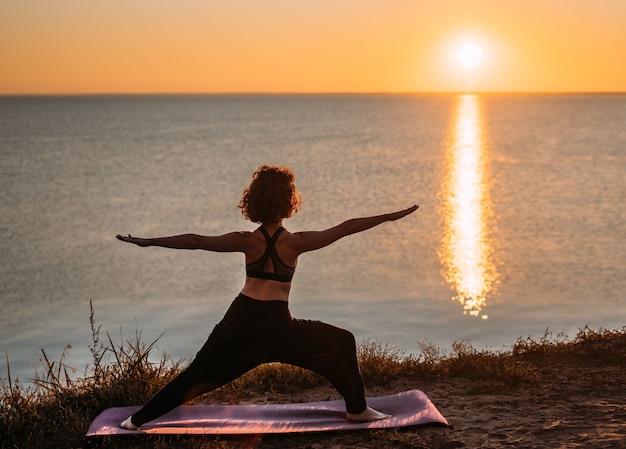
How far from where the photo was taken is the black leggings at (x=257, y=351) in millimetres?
6566

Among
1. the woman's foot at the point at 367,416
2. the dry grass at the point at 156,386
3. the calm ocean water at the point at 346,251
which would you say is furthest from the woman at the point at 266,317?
the calm ocean water at the point at 346,251

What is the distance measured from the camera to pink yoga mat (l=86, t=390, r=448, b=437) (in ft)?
22.2

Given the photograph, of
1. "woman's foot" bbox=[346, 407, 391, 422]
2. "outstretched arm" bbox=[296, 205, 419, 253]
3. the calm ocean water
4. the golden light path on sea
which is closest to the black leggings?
"woman's foot" bbox=[346, 407, 391, 422]

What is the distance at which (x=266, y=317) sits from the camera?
258 inches

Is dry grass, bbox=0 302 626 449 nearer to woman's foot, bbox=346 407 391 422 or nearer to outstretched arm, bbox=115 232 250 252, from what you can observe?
woman's foot, bbox=346 407 391 422

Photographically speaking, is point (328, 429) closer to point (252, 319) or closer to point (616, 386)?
point (252, 319)

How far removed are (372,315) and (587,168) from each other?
50398mm

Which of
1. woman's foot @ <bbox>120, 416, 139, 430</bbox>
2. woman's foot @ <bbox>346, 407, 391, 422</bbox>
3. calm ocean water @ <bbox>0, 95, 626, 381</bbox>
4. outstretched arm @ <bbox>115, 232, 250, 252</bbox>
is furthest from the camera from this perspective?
calm ocean water @ <bbox>0, 95, 626, 381</bbox>

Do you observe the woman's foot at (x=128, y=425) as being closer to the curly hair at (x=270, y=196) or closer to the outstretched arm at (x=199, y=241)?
the outstretched arm at (x=199, y=241)

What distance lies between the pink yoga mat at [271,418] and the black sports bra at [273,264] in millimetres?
1360

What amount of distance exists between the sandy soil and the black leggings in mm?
575

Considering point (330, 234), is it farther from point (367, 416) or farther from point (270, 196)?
point (367, 416)

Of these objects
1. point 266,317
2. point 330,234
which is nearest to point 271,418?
point 266,317

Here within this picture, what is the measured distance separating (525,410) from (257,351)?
2.64 m
